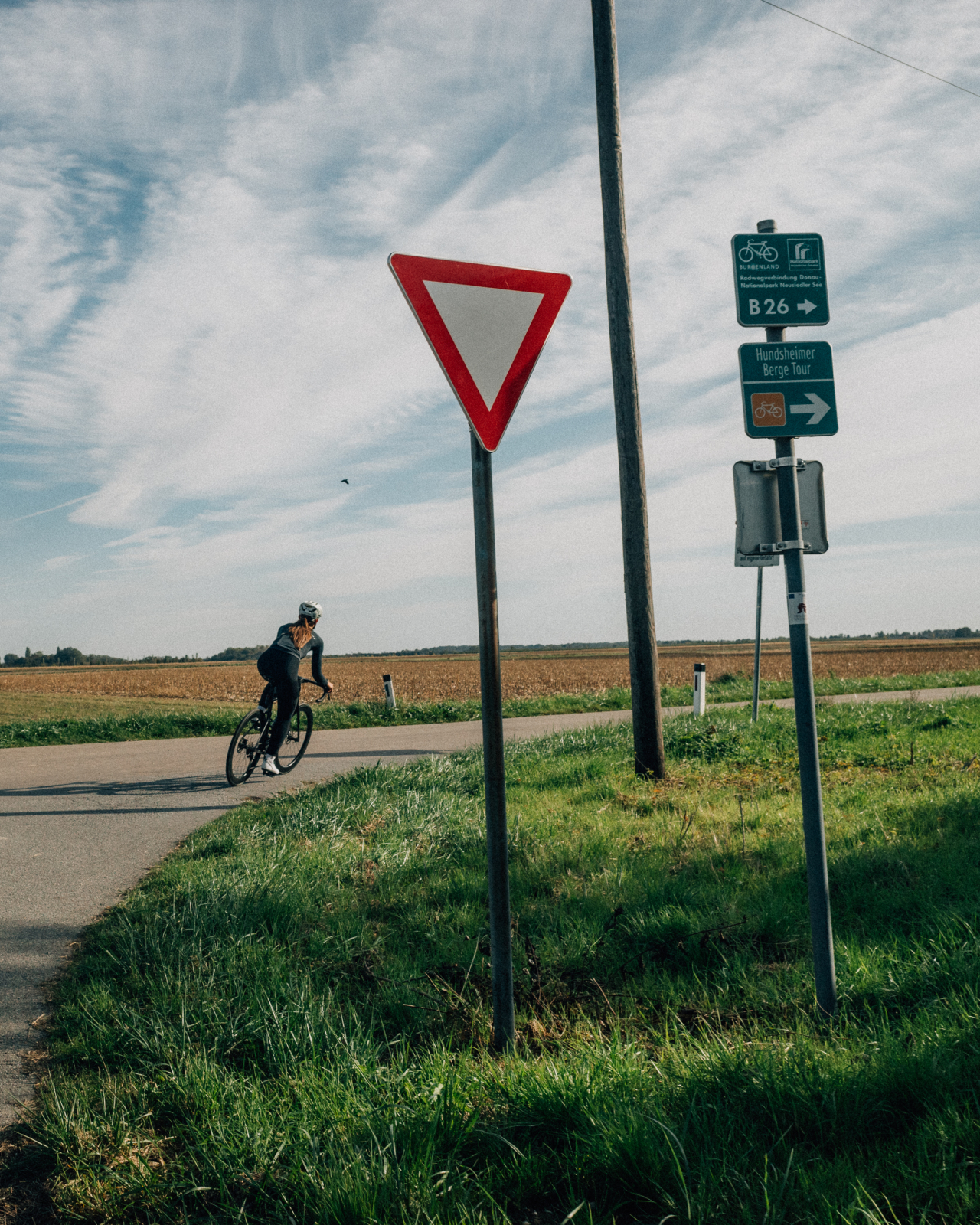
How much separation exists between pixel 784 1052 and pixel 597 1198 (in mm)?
865

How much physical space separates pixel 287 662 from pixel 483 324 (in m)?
6.85

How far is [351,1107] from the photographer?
2549 mm

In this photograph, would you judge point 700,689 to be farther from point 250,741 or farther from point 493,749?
point 493,749

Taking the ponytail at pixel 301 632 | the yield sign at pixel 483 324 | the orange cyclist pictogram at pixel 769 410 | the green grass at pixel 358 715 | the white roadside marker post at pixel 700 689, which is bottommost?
the green grass at pixel 358 715

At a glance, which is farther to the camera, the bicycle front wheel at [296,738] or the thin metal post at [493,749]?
the bicycle front wheel at [296,738]

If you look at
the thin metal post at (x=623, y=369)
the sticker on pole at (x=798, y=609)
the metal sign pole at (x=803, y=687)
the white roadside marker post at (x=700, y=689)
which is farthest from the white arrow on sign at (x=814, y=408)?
the white roadside marker post at (x=700, y=689)

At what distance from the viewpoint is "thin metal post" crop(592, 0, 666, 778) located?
27.1 ft

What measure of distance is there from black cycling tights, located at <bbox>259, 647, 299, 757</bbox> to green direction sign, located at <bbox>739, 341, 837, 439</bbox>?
6958 mm

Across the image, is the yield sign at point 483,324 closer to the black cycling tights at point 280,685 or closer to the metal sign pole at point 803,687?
the metal sign pole at point 803,687

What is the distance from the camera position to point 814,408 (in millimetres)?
3387

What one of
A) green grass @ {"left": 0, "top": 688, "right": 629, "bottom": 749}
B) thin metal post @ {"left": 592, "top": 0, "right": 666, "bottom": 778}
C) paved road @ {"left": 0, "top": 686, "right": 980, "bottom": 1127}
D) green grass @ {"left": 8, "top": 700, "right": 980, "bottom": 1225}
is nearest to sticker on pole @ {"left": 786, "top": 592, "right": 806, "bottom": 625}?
green grass @ {"left": 8, "top": 700, "right": 980, "bottom": 1225}

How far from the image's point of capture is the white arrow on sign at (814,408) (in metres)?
3.38

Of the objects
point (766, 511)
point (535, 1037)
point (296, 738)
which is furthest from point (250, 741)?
point (766, 511)

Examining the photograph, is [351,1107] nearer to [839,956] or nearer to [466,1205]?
[466,1205]
